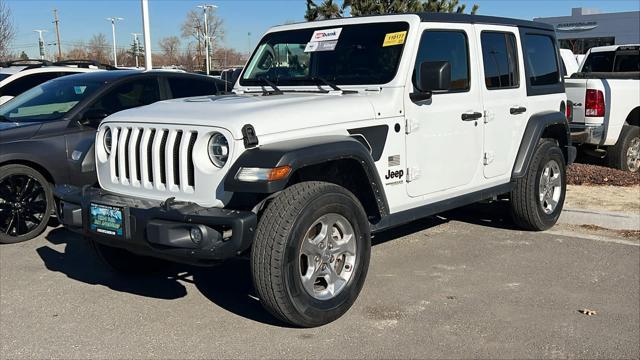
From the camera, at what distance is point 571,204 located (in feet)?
24.8

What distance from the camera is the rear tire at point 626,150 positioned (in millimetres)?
9453

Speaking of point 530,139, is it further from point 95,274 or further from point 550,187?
point 95,274

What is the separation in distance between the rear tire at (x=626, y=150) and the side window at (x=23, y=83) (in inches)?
334

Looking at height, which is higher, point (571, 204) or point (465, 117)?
point (465, 117)

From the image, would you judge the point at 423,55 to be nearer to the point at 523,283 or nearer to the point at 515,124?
the point at 515,124

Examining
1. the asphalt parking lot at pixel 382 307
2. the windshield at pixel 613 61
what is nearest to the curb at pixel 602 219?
the asphalt parking lot at pixel 382 307

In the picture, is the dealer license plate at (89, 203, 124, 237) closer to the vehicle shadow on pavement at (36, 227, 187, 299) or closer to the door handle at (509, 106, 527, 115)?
the vehicle shadow on pavement at (36, 227, 187, 299)

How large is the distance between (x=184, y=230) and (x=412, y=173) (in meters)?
1.93

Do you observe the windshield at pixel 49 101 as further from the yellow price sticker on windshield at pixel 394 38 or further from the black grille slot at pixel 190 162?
the yellow price sticker on windshield at pixel 394 38

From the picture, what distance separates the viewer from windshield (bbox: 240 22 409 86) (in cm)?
496

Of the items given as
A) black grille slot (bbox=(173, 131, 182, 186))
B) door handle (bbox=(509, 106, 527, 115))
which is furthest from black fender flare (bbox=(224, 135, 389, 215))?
door handle (bbox=(509, 106, 527, 115))

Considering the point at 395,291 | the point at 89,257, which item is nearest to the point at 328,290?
the point at 395,291

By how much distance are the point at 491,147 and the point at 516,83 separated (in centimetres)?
77

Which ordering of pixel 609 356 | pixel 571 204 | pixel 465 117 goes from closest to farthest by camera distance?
pixel 609 356 < pixel 465 117 < pixel 571 204
